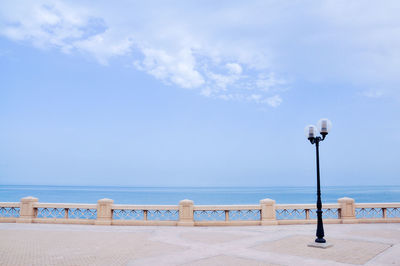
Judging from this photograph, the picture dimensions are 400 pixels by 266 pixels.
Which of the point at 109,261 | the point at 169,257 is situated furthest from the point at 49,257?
the point at 169,257

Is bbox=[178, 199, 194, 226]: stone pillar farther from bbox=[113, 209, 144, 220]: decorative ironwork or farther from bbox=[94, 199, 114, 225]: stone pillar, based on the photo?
bbox=[94, 199, 114, 225]: stone pillar

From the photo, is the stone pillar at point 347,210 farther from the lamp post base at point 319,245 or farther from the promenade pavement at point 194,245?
the lamp post base at point 319,245

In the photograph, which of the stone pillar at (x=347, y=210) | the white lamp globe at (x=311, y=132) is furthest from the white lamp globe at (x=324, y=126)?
the stone pillar at (x=347, y=210)

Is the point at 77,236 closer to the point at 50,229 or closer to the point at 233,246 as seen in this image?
the point at 50,229

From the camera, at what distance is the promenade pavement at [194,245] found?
9.79 m

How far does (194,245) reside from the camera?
39.6 feet

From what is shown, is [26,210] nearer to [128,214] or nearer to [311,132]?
[128,214]

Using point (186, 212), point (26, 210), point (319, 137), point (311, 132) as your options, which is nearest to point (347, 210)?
point (319, 137)

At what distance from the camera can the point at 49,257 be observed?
33.0ft

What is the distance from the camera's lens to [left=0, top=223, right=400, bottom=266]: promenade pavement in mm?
9789

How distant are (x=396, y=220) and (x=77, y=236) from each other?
55.5 ft

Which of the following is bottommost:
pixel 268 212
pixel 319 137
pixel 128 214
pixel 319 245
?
pixel 128 214

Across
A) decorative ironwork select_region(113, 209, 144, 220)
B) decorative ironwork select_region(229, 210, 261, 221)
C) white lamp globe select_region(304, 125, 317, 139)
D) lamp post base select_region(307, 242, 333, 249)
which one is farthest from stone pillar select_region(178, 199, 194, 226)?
white lamp globe select_region(304, 125, 317, 139)

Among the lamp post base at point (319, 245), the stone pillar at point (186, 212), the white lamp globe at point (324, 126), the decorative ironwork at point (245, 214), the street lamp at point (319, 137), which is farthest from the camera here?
the decorative ironwork at point (245, 214)
